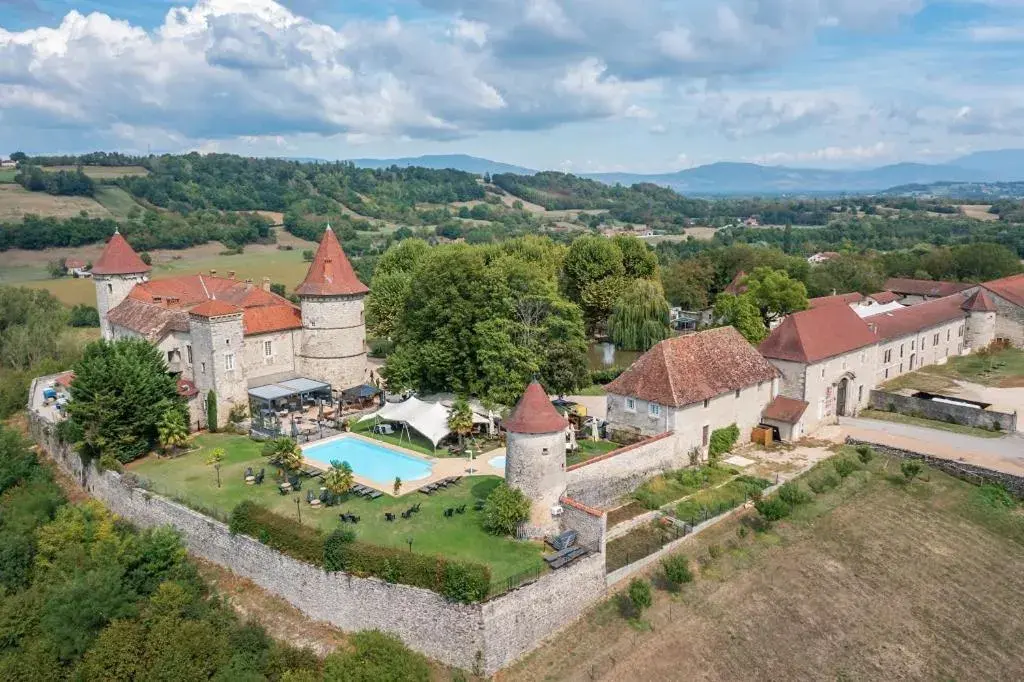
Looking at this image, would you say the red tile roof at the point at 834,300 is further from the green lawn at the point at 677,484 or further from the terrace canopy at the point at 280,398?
the terrace canopy at the point at 280,398

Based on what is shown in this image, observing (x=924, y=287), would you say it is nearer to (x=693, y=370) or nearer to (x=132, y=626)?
(x=693, y=370)

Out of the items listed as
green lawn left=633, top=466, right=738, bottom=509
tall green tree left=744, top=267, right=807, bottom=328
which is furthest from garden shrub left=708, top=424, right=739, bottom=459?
tall green tree left=744, top=267, right=807, bottom=328

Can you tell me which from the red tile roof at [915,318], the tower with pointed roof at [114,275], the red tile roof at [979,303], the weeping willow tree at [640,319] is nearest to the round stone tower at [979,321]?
the red tile roof at [979,303]

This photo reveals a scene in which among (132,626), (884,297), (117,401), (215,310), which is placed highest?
(215,310)

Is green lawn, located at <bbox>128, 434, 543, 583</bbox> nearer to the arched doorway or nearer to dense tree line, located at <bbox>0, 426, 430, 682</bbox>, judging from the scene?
dense tree line, located at <bbox>0, 426, 430, 682</bbox>

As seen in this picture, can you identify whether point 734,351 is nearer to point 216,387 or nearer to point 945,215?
point 216,387

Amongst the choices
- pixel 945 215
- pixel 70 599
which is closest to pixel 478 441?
pixel 70 599

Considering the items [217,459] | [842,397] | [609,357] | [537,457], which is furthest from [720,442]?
[609,357]
